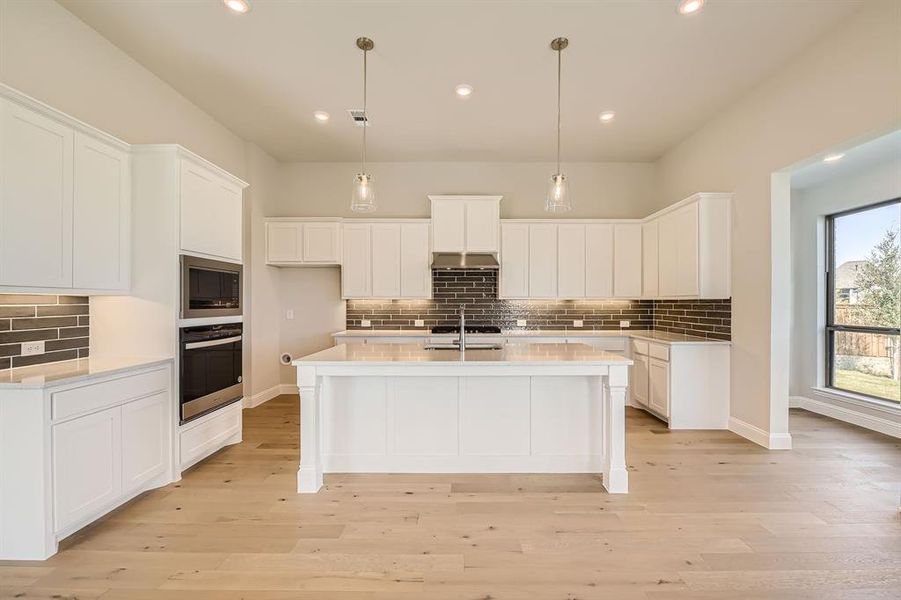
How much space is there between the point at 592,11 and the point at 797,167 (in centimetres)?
224

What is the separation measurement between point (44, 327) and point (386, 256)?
11.2 ft

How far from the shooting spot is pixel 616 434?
115 inches

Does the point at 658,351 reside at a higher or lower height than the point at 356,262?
lower

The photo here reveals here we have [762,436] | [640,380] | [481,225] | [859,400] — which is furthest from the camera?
[481,225]

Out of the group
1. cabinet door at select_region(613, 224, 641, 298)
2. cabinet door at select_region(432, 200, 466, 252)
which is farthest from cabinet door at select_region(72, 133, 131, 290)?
cabinet door at select_region(613, 224, 641, 298)

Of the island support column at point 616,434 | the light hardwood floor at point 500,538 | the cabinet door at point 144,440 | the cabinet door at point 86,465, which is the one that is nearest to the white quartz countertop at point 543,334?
the light hardwood floor at point 500,538

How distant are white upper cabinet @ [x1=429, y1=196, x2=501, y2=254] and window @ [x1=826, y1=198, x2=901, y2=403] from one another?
13.3ft

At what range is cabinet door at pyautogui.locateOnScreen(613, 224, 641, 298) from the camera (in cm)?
548

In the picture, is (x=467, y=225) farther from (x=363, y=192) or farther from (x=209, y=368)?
(x=209, y=368)

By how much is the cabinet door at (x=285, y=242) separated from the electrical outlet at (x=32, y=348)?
2926mm

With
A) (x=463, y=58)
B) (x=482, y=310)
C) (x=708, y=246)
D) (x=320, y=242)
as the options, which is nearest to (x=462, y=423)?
(x=482, y=310)

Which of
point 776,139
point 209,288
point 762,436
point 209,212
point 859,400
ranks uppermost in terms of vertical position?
point 776,139

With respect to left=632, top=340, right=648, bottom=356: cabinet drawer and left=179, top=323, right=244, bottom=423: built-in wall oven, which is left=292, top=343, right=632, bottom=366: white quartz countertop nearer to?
left=179, top=323, right=244, bottom=423: built-in wall oven

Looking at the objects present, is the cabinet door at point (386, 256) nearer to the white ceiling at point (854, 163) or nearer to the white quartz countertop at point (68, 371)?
the white quartz countertop at point (68, 371)
